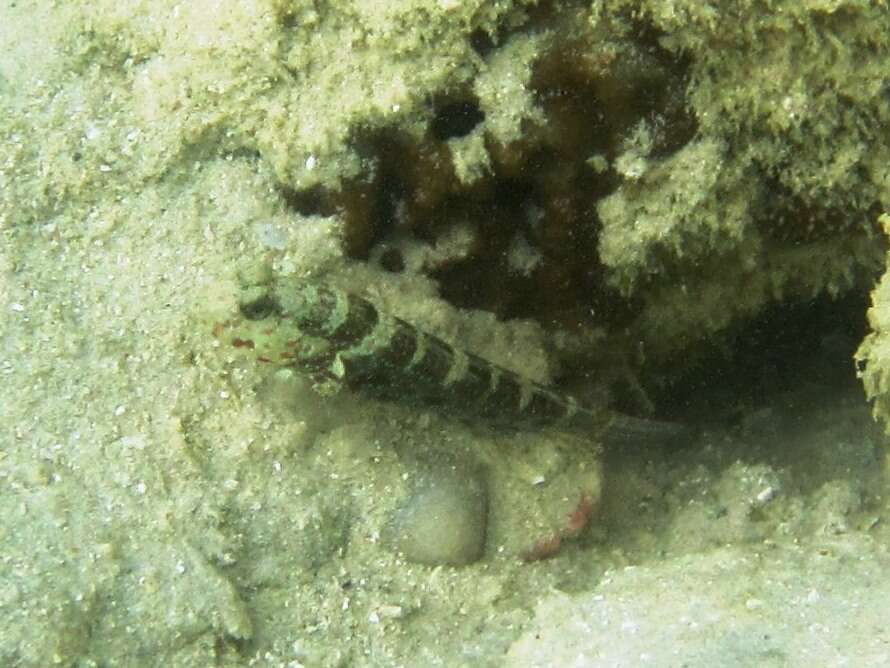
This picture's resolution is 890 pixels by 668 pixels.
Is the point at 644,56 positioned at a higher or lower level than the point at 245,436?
higher

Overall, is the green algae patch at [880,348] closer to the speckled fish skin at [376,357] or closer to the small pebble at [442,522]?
the speckled fish skin at [376,357]

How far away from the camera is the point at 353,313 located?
3.56 meters

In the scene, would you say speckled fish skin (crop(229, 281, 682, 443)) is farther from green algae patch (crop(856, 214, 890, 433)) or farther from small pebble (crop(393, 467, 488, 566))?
green algae patch (crop(856, 214, 890, 433))

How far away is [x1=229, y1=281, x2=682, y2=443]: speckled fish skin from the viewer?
3.40 metres

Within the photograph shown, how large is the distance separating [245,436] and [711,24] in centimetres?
269

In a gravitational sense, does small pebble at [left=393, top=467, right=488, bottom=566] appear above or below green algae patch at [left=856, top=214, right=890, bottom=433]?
below

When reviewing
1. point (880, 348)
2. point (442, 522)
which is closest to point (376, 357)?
point (442, 522)

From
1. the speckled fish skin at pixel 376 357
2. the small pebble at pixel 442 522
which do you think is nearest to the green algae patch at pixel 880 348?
the speckled fish skin at pixel 376 357

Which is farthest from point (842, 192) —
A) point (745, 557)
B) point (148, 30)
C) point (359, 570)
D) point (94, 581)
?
point (94, 581)

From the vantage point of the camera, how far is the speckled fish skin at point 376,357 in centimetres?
340

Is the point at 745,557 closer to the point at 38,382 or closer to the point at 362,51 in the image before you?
the point at 362,51

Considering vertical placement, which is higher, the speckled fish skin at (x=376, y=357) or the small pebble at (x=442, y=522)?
the speckled fish skin at (x=376, y=357)

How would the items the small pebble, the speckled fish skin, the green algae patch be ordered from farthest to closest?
the small pebble → the speckled fish skin → the green algae patch

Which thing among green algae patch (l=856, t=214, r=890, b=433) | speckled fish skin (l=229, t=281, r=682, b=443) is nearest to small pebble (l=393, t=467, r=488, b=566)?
speckled fish skin (l=229, t=281, r=682, b=443)
